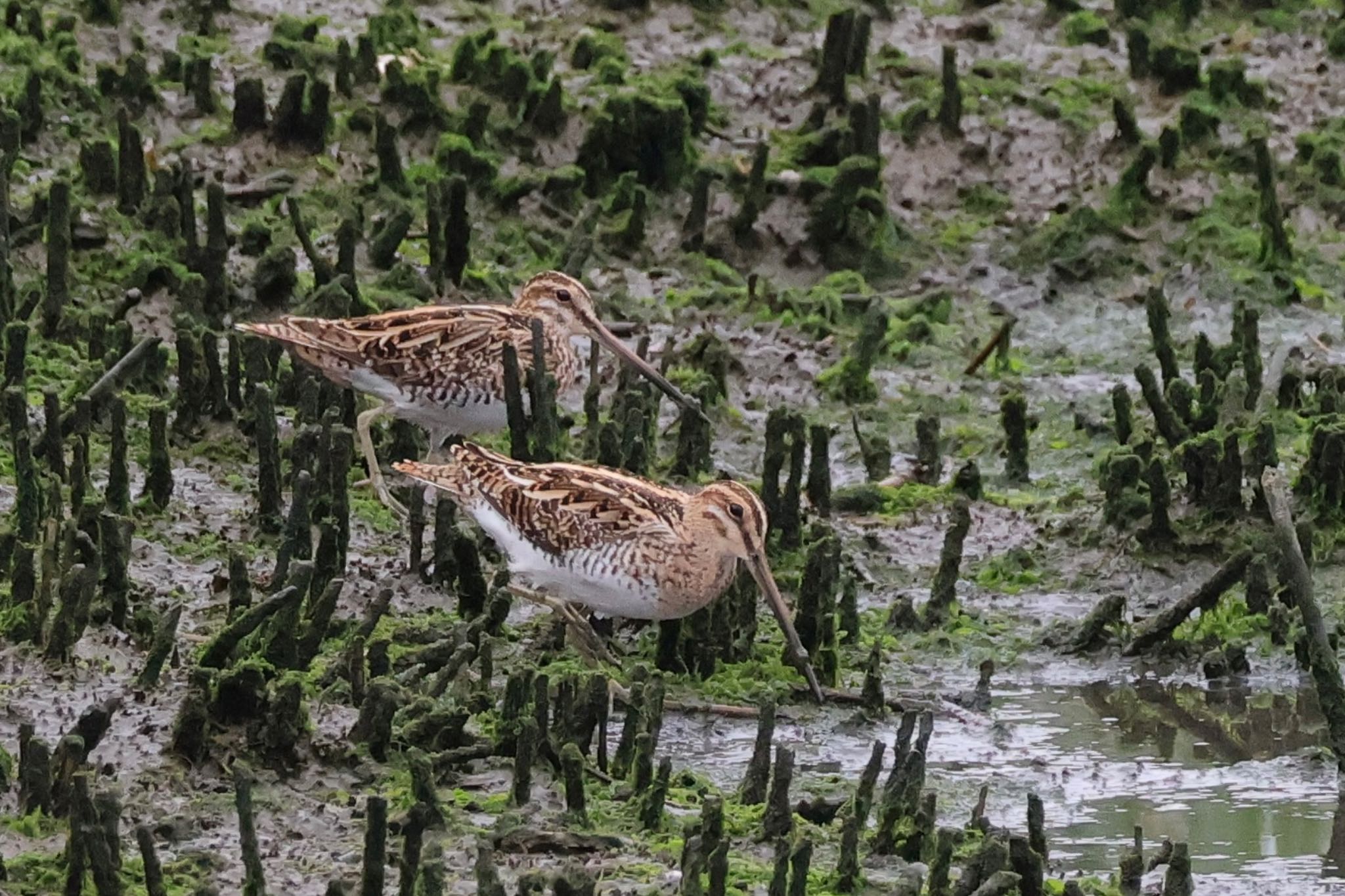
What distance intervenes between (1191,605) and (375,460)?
9.22 feet

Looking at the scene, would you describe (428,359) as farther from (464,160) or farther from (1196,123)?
(1196,123)

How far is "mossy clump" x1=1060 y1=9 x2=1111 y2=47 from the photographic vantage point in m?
12.3

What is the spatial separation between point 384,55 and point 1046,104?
312 cm

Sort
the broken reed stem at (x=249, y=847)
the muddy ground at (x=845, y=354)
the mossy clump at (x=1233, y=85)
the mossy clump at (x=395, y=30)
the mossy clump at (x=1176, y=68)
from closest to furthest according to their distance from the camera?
1. the broken reed stem at (x=249, y=847)
2. the muddy ground at (x=845, y=354)
3. the mossy clump at (x=395, y=30)
4. the mossy clump at (x=1233, y=85)
5. the mossy clump at (x=1176, y=68)

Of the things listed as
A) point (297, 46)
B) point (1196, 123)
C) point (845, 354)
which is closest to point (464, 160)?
point (297, 46)

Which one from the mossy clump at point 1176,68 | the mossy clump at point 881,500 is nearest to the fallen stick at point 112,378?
the mossy clump at point 881,500

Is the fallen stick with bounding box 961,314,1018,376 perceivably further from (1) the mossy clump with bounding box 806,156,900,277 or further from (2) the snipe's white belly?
(2) the snipe's white belly

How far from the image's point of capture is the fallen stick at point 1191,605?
294 inches

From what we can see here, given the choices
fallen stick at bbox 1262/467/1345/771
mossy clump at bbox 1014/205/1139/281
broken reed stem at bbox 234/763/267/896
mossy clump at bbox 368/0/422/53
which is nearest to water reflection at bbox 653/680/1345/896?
fallen stick at bbox 1262/467/1345/771

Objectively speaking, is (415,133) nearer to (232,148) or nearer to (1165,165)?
(232,148)

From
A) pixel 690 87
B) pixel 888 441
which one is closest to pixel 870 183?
pixel 690 87

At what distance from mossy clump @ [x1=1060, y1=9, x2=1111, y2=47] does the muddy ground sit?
0.05 metres

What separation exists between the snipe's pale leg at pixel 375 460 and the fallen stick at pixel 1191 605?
2443mm

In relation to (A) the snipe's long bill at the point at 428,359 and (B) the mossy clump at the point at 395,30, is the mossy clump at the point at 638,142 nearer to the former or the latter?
(B) the mossy clump at the point at 395,30
